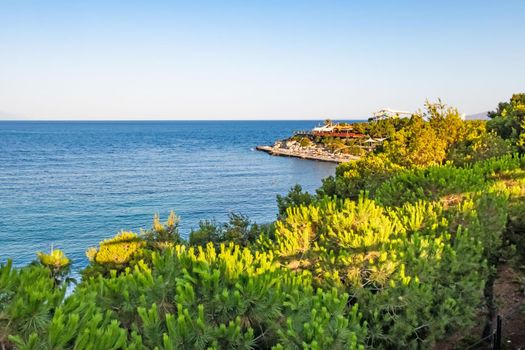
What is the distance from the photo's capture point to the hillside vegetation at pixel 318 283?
5.66 meters

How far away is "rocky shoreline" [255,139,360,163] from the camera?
82312 mm

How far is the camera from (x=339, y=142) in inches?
3684

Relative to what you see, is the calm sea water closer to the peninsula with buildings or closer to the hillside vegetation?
the peninsula with buildings

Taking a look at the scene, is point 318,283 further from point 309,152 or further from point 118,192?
point 309,152

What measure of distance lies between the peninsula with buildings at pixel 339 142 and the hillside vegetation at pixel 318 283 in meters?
66.3

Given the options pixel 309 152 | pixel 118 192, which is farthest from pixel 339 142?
pixel 118 192

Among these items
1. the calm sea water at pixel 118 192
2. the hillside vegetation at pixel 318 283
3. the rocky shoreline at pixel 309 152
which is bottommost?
the calm sea water at pixel 118 192

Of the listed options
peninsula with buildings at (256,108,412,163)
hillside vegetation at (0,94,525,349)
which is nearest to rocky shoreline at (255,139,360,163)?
peninsula with buildings at (256,108,412,163)

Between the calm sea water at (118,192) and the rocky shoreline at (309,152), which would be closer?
the calm sea water at (118,192)

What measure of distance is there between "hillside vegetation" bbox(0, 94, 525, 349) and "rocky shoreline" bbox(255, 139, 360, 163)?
212 feet

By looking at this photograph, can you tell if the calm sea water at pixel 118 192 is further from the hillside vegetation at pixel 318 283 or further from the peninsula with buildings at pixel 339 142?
the hillside vegetation at pixel 318 283

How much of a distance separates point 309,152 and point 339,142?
7468mm

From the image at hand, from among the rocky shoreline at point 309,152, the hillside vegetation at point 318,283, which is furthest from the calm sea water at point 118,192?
the hillside vegetation at point 318,283

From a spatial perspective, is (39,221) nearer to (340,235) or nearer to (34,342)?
(340,235)
